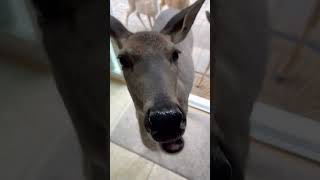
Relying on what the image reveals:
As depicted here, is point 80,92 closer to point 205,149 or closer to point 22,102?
point 22,102

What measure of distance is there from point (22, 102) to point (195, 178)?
1.12 feet

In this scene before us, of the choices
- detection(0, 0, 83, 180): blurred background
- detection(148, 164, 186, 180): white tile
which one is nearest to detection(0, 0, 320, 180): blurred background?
detection(0, 0, 83, 180): blurred background

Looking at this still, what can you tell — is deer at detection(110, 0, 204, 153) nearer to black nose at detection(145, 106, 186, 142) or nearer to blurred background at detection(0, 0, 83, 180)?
black nose at detection(145, 106, 186, 142)

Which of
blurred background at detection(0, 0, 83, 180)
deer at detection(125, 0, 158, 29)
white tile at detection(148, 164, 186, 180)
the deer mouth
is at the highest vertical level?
deer at detection(125, 0, 158, 29)

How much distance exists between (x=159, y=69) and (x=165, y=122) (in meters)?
0.07

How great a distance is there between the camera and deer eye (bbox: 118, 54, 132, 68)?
1.50 feet

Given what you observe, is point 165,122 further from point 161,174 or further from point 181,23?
point 161,174

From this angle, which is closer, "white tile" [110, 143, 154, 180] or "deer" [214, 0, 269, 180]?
"deer" [214, 0, 269, 180]

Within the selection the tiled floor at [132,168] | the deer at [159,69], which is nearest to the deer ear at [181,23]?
the deer at [159,69]

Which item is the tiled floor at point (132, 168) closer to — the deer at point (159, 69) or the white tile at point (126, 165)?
the white tile at point (126, 165)

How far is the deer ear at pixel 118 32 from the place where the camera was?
47cm

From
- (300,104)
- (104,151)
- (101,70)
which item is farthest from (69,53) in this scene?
(300,104)

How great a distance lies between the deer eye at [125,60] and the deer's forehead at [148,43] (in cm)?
1

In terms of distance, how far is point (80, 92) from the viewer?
52 cm
